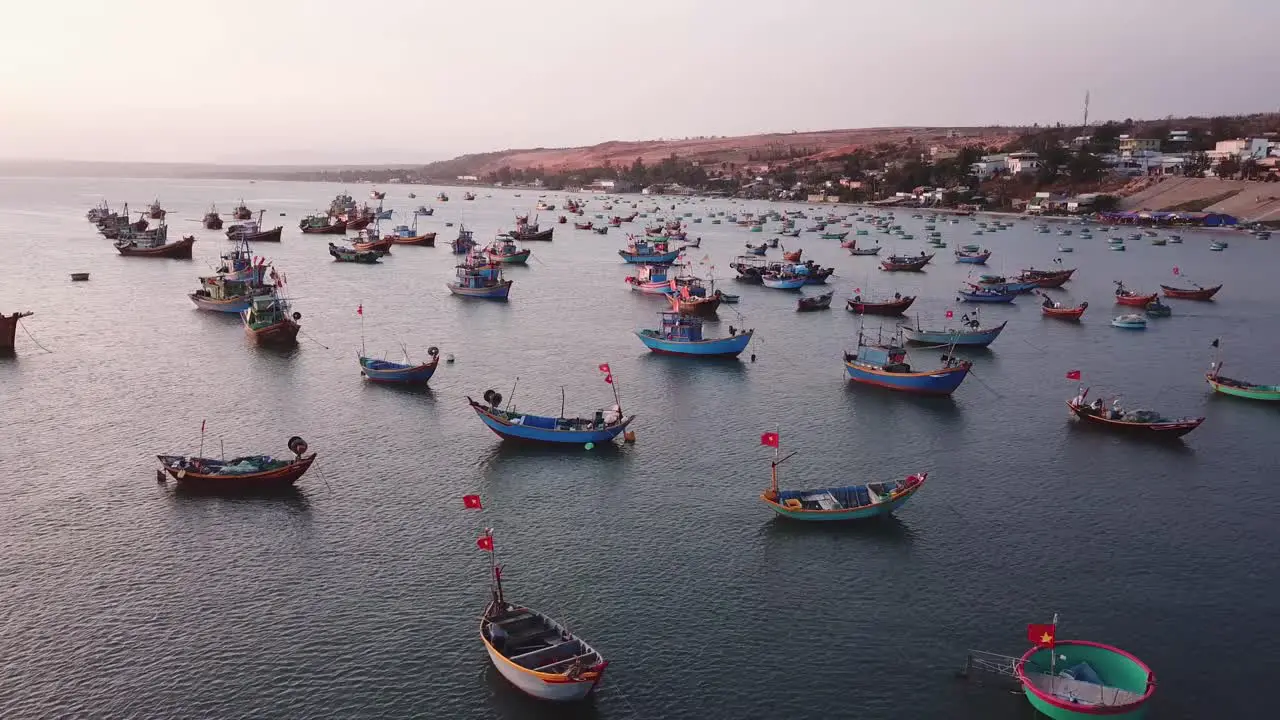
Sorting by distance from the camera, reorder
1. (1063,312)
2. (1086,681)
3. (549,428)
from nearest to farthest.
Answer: (1086,681)
(549,428)
(1063,312)

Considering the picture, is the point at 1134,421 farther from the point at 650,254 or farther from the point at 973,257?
the point at 973,257

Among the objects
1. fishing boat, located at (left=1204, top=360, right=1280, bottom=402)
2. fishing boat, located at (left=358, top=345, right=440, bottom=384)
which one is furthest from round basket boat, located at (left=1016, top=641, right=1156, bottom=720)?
fishing boat, located at (left=358, top=345, right=440, bottom=384)

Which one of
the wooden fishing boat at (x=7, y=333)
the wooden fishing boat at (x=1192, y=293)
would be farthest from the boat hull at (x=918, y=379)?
the wooden fishing boat at (x=7, y=333)

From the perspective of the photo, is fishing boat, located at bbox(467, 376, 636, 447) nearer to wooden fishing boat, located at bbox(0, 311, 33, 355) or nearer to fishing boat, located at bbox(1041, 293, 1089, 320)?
wooden fishing boat, located at bbox(0, 311, 33, 355)

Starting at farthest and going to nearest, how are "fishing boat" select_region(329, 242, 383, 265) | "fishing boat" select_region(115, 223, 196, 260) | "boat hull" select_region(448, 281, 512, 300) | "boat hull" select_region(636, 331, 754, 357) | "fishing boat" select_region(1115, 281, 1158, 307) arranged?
"fishing boat" select_region(115, 223, 196, 260) → "fishing boat" select_region(329, 242, 383, 265) → "boat hull" select_region(448, 281, 512, 300) → "fishing boat" select_region(1115, 281, 1158, 307) → "boat hull" select_region(636, 331, 754, 357)

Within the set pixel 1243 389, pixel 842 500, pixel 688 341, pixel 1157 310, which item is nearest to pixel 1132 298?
pixel 1157 310
